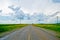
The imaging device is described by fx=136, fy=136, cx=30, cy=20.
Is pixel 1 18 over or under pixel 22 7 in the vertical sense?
under

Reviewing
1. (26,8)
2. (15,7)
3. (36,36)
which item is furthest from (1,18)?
(36,36)

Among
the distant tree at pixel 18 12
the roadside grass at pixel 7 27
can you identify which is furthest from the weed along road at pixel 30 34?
the distant tree at pixel 18 12

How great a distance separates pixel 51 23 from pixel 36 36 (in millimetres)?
419

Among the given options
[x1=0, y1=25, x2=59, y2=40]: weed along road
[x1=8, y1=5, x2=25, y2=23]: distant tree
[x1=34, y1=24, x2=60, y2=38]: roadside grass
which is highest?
[x1=8, y1=5, x2=25, y2=23]: distant tree

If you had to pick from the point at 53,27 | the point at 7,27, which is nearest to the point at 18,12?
the point at 7,27

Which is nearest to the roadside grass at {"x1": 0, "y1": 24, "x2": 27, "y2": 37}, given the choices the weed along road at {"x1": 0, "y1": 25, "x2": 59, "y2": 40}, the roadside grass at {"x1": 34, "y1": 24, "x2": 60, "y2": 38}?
the weed along road at {"x1": 0, "y1": 25, "x2": 59, "y2": 40}

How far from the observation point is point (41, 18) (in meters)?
2.85

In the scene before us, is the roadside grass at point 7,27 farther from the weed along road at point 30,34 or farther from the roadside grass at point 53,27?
the roadside grass at point 53,27

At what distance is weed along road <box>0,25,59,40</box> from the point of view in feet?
8.97

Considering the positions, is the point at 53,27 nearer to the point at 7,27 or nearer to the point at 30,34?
the point at 30,34

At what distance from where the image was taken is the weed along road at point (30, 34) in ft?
8.97

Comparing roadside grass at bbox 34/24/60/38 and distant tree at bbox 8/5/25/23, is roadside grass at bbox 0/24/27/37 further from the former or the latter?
roadside grass at bbox 34/24/60/38

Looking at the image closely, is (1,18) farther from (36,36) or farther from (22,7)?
(36,36)

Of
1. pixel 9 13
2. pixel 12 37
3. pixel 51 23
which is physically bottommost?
pixel 12 37
